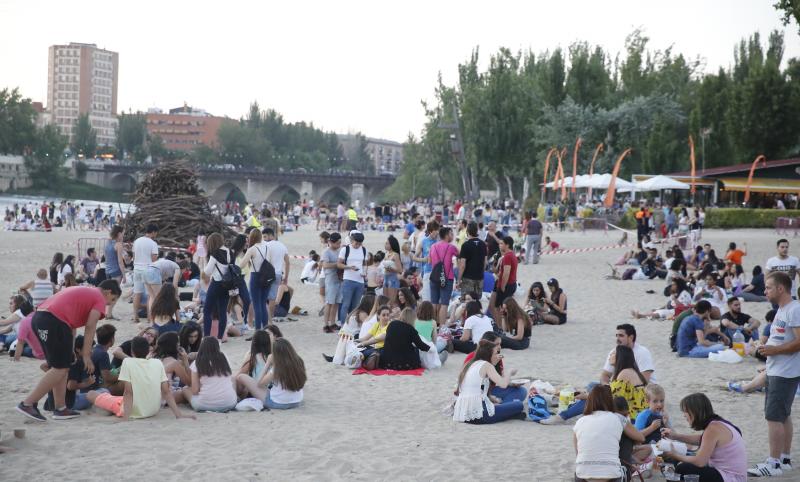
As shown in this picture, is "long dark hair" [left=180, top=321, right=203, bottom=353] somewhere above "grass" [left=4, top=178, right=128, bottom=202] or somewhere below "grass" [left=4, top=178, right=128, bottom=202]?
below

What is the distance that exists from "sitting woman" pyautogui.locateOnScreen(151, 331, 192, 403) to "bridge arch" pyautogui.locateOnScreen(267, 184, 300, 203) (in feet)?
314

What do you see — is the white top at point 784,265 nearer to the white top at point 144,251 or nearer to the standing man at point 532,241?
the standing man at point 532,241

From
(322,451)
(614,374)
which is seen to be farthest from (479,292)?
(322,451)

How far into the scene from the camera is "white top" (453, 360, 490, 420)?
27.1 ft

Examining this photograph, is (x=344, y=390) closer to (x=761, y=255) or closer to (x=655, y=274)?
(x=655, y=274)

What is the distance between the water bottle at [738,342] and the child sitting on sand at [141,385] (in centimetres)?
Result: 710

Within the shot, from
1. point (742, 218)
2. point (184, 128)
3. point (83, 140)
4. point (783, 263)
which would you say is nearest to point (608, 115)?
point (742, 218)

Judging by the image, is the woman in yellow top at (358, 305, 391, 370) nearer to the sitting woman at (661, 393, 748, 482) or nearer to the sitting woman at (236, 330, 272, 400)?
the sitting woman at (236, 330, 272, 400)

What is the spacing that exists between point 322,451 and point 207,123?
529 feet

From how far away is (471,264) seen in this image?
532 inches

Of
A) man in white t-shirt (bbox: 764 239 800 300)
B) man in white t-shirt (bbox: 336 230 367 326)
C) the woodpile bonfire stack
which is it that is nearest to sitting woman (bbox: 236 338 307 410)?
man in white t-shirt (bbox: 336 230 367 326)

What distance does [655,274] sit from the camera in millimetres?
21281

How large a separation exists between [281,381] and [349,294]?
14.9 feet

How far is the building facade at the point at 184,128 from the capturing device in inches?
6422
